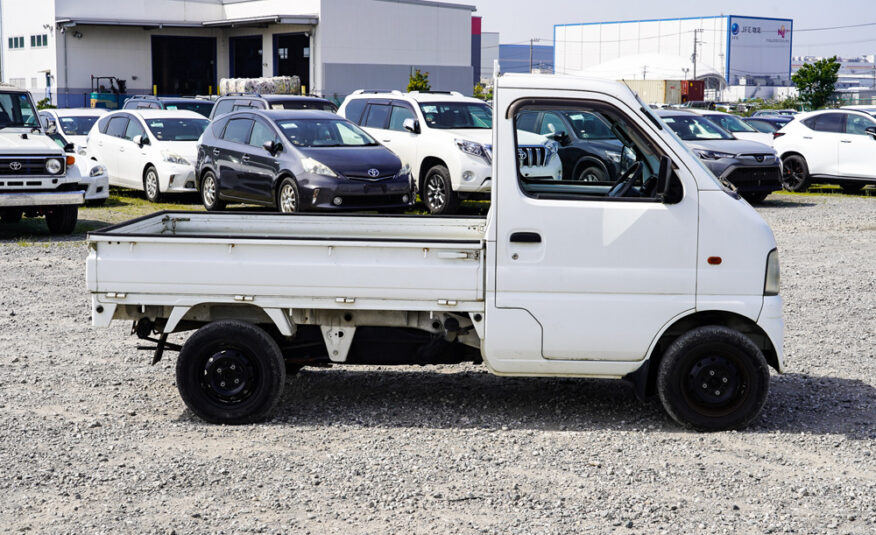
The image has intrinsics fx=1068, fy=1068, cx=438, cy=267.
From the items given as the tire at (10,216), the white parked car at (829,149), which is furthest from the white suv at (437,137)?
the white parked car at (829,149)

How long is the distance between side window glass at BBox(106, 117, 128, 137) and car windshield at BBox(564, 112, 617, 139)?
844cm

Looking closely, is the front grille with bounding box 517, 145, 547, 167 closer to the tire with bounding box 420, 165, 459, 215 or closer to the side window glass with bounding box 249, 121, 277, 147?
the side window glass with bounding box 249, 121, 277, 147

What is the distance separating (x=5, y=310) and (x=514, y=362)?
578 cm

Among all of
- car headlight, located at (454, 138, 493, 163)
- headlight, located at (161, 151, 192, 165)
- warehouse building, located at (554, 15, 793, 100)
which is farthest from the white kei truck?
warehouse building, located at (554, 15, 793, 100)

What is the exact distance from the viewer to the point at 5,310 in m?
9.92

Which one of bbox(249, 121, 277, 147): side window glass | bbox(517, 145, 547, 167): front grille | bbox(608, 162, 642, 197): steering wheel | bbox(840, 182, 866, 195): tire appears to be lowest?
bbox(840, 182, 866, 195): tire

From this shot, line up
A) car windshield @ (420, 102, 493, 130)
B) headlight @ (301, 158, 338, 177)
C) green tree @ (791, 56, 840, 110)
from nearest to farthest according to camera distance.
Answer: headlight @ (301, 158, 338, 177) < car windshield @ (420, 102, 493, 130) < green tree @ (791, 56, 840, 110)

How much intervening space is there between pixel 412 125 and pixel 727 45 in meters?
106

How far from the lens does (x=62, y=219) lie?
50.2 ft

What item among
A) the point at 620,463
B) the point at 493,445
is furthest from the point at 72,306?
the point at 620,463

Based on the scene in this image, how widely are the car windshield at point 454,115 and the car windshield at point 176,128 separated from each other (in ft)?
15.2

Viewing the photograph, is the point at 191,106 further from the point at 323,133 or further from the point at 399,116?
the point at 323,133

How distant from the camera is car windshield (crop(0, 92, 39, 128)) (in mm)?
15547

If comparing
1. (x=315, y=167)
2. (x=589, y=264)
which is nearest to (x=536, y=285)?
(x=589, y=264)
